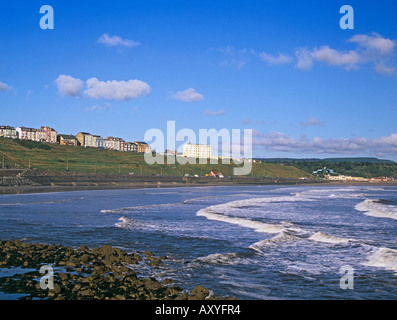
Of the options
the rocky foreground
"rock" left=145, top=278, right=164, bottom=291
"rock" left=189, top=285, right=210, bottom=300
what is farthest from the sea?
"rock" left=145, top=278, right=164, bottom=291

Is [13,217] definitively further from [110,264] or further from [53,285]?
[53,285]

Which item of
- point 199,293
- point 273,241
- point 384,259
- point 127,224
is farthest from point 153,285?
point 127,224

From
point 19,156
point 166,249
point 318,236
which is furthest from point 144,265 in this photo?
point 19,156

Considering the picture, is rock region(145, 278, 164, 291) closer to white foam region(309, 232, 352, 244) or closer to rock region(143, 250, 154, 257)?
rock region(143, 250, 154, 257)

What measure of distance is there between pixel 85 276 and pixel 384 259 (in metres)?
14.5

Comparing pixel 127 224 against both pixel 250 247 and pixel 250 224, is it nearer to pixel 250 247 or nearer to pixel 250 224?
pixel 250 224

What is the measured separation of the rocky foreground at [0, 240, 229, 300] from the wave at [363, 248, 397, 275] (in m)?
9.91

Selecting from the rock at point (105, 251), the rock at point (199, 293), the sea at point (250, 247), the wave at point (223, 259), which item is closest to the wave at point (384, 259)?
the sea at point (250, 247)

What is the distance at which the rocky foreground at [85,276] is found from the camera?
13.5 m

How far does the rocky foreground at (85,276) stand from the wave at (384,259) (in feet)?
32.5

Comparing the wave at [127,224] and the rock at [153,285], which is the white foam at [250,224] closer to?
the wave at [127,224]

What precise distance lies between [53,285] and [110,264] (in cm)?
416
